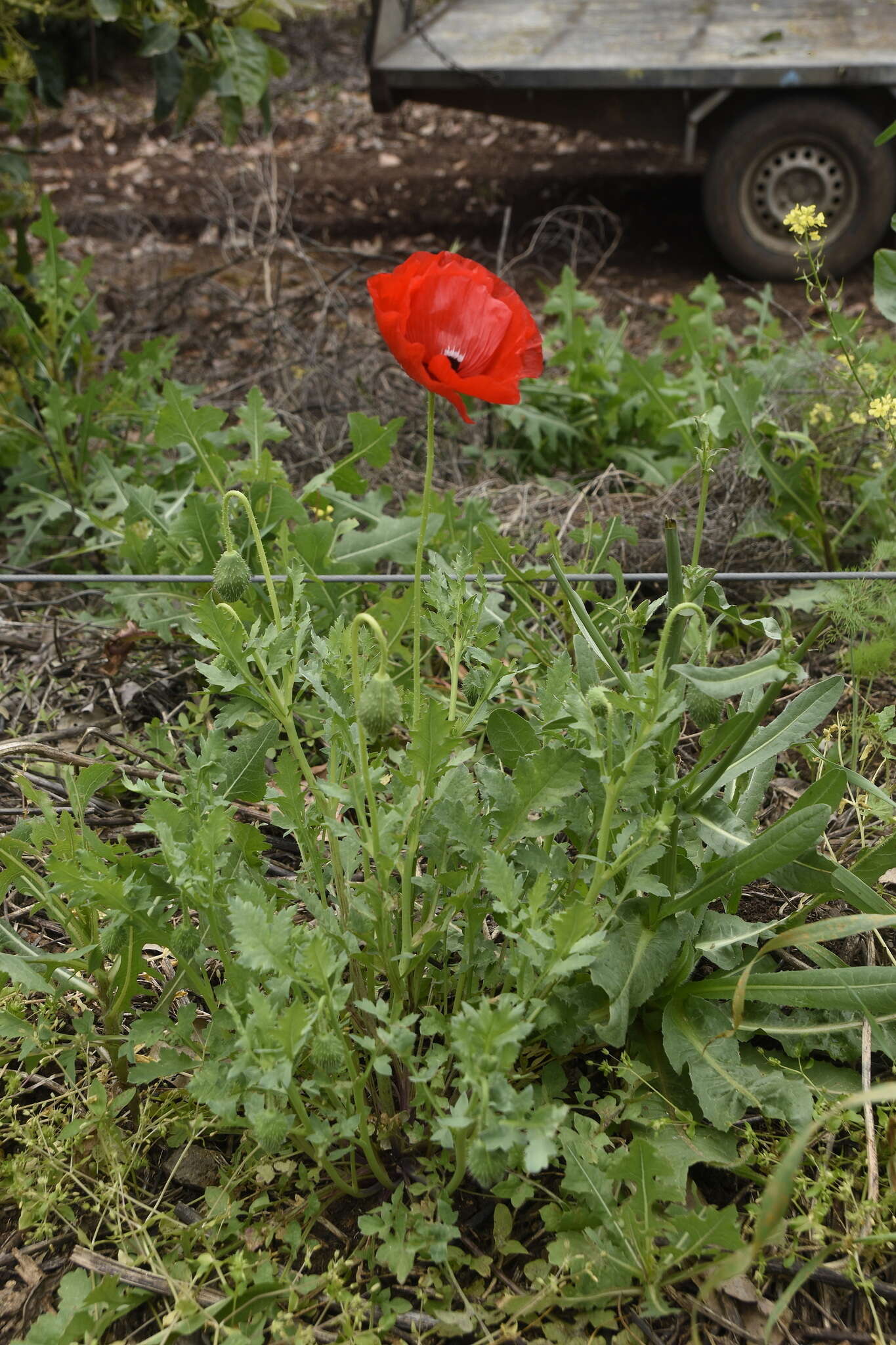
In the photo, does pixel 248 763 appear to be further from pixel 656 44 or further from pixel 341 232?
pixel 341 232

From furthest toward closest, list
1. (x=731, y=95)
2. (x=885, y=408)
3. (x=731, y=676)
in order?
(x=731, y=95) < (x=885, y=408) < (x=731, y=676)

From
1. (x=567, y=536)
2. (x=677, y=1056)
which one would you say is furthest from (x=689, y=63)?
(x=677, y=1056)

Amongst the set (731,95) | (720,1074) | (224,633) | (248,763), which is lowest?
(720,1074)

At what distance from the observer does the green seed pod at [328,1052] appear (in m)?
1.25

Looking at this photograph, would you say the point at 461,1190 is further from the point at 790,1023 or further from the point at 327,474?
the point at 327,474

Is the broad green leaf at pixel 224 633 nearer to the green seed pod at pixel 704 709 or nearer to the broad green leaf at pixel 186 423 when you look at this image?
the green seed pod at pixel 704 709

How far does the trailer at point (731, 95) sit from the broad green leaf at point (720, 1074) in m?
4.05

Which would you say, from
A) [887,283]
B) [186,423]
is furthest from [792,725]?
[186,423]

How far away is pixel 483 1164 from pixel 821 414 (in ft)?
7.76

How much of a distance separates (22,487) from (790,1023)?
2591 mm

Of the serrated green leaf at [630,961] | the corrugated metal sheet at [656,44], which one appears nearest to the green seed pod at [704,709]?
the serrated green leaf at [630,961]

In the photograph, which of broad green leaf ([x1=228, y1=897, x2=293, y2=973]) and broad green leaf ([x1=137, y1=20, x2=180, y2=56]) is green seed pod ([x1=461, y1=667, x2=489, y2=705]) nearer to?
broad green leaf ([x1=228, y1=897, x2=293, y2=973])

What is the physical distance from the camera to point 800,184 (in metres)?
4.73

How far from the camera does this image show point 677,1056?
148 cm
